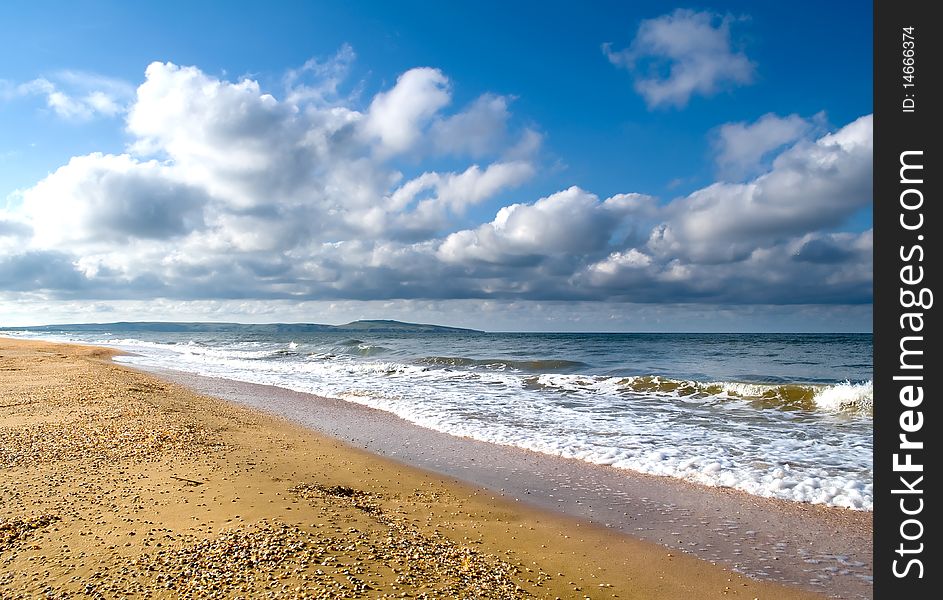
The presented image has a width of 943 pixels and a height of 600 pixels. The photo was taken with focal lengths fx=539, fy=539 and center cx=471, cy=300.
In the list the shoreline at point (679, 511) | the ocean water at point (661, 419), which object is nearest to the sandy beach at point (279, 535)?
the shoreline at point (679, 511)

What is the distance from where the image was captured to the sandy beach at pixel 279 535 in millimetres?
3914

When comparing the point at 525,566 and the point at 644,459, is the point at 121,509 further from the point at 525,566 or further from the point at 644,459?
the point at 644,459

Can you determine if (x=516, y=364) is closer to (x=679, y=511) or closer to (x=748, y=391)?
(x=748, y=391)

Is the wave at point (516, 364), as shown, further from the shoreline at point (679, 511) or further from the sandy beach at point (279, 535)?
the sandy beach at point (279, 535)

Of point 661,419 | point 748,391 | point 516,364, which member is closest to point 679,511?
point 661,419

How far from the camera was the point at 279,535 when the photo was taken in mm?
4621

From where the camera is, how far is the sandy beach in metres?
3.91

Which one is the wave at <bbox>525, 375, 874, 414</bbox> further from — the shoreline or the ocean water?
the shoreline

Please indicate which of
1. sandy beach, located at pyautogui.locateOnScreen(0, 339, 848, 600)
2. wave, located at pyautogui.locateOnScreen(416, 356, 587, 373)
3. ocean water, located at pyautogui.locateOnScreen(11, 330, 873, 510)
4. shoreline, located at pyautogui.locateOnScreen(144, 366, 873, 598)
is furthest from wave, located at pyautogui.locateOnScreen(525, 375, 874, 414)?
sandy beach, located at pyautogui.locateOnScreen(0, 339, 848, 600)

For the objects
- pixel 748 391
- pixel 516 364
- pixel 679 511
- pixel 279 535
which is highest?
pixel 279 535

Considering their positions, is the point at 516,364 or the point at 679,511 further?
the point at 516,364
